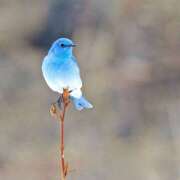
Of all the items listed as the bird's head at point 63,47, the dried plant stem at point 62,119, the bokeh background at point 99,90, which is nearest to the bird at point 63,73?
the bird's head at point 63,47

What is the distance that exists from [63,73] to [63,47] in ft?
0.36

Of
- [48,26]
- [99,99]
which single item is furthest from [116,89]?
[48,26]

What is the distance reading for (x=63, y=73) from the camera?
1.54 meters

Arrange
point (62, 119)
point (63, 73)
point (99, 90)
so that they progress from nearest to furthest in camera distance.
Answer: point (62, 119)
point (63, 73)
point (99, 90)

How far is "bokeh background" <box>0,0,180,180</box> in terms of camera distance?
16.3 ft

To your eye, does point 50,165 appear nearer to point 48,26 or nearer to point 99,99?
point 99,99

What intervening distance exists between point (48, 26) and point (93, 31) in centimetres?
37

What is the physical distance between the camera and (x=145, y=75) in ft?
18.2

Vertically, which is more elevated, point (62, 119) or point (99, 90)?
point (99, 90)

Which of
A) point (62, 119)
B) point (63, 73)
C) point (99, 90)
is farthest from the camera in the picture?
point (99, 90)

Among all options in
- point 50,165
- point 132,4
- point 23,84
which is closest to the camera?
point 50,165

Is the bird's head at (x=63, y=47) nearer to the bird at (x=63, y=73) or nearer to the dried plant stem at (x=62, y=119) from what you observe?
the bird at (x=63, y=73)

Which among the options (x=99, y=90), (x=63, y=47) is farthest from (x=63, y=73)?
(x=99, y=90)

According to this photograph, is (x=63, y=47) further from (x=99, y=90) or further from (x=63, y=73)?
(x=99, y=90)
